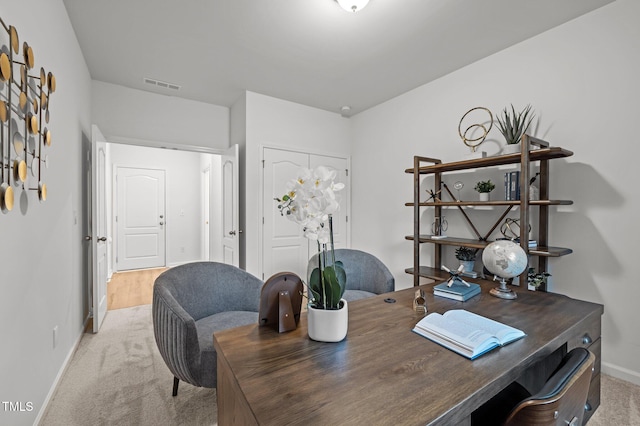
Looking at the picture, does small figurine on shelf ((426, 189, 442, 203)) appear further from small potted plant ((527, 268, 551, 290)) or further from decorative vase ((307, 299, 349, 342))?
decorative vase ((307, 299, 349, 342))

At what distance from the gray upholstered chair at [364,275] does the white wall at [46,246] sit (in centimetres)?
187

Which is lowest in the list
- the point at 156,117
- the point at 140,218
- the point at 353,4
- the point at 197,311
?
the point at 197,311

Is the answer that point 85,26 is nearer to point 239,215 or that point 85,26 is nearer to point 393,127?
point 239,215

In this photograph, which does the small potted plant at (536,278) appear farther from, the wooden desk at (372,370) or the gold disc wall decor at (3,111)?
the gold disc wall decor at (3,111)

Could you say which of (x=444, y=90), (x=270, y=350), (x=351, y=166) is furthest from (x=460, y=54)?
(x=270, y=350)

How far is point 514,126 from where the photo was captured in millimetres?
2418

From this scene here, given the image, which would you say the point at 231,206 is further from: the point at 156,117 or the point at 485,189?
the point at 485,189

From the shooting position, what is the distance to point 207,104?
154 inches

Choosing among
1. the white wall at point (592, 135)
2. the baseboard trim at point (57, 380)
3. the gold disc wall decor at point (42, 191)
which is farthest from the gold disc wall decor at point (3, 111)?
the white wall at point (592, 135)

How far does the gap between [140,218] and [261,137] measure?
355 centimetres

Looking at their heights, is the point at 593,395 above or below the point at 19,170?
below

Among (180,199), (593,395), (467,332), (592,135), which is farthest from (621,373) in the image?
(180,199)

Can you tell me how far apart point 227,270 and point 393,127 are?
2.71 meters

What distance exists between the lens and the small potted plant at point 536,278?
215 cm
